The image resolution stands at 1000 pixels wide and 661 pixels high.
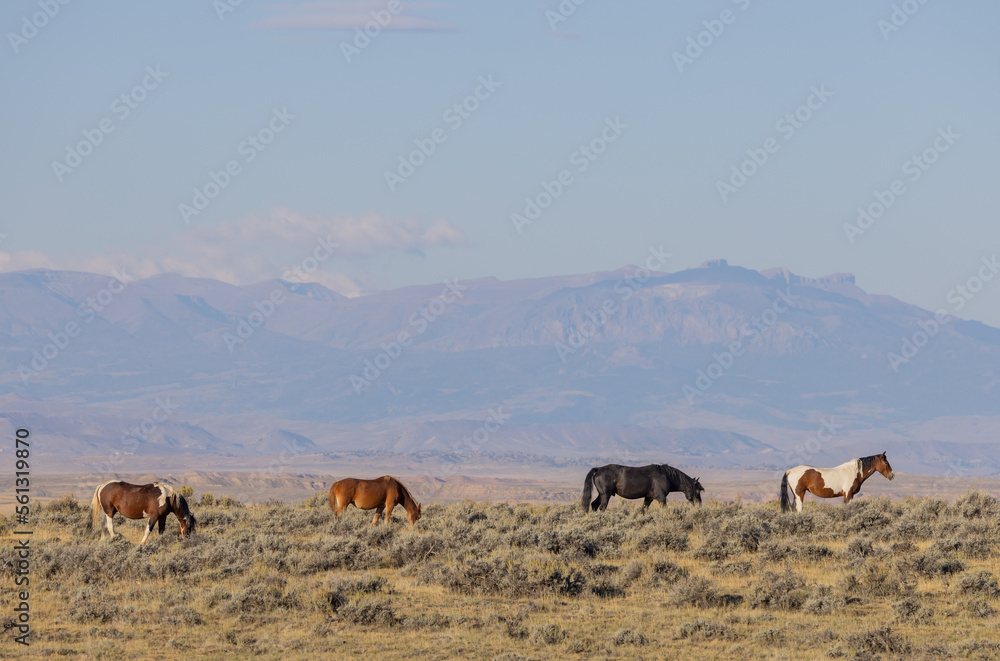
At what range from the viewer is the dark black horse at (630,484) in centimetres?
2911

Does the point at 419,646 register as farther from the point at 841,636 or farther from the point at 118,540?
the point at 118,540

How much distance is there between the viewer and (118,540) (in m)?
23.0

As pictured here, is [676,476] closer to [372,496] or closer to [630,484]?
[630,484]

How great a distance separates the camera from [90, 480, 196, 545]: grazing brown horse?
2342 centimetres

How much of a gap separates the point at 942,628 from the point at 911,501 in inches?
566

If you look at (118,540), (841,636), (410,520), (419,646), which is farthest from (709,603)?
(118,540)

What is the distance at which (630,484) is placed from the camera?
29188mm

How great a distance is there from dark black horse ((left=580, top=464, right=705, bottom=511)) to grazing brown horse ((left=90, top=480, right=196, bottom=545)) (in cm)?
982

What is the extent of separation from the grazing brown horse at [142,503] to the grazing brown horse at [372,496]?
12.6 feet

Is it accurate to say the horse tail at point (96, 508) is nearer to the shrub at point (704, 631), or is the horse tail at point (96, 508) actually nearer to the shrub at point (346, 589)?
the shrub at point (346, 589)

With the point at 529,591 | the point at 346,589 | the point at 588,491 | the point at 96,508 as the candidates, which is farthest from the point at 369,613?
the point at 588,491

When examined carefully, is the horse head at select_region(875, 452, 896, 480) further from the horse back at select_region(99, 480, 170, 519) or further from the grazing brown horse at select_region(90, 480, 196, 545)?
the horse back at select_region(99, 480, 170, 519)

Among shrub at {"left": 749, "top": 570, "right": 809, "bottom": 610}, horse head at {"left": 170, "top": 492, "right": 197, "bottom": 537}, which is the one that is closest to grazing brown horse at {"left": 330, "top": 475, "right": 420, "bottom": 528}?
horse head at {"left": 170, "top": 492, "right": 197, "bottom": 537}

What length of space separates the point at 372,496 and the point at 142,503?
5189 millimetres
